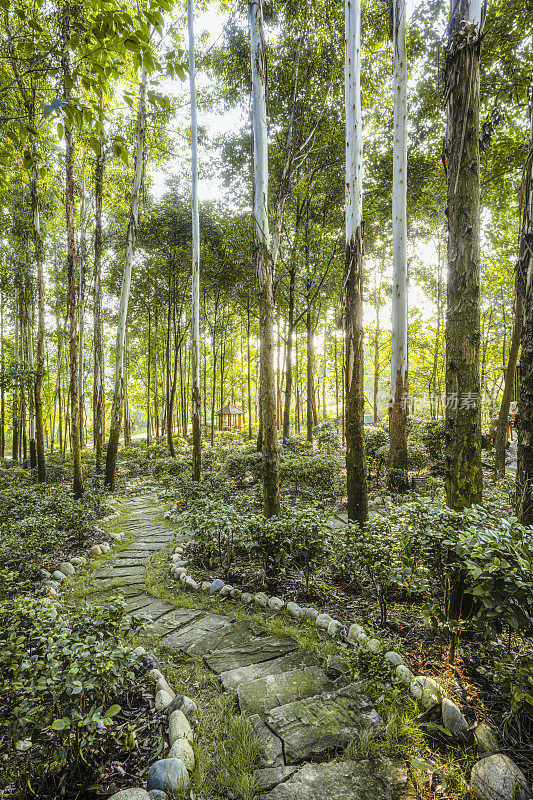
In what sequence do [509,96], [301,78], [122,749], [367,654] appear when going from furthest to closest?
[301,78] < [509,96] < [367,654] < [122,749]

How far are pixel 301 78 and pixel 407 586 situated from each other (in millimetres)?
11106

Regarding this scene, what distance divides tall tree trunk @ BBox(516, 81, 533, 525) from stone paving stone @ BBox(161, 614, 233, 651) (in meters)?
2.66

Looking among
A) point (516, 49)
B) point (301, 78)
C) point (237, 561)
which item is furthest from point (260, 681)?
point (301, 78)

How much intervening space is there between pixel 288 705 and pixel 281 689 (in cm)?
18

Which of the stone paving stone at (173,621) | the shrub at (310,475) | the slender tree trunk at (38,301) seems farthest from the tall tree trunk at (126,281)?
the stone paving stone at (173,621)

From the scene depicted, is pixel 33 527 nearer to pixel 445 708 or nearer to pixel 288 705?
pixel 288 705

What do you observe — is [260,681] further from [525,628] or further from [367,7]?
[367,7]

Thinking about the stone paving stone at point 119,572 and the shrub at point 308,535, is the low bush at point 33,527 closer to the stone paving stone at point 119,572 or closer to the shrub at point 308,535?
the stone paving stone at point 119,572

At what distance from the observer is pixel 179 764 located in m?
1.78

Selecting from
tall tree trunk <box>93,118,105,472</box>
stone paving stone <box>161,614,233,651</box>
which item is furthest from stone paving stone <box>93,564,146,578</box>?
tall tree trunk <box>93,118,105,472</box>

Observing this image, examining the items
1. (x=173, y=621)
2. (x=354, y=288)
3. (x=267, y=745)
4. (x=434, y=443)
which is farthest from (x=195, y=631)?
(x=434, y=443)

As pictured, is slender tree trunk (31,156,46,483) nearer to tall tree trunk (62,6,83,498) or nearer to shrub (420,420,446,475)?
tall tree trunk (62,6,83,498)

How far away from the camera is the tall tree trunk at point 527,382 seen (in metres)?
2.47

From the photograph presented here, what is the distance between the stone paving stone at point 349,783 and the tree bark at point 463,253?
5.46ft
